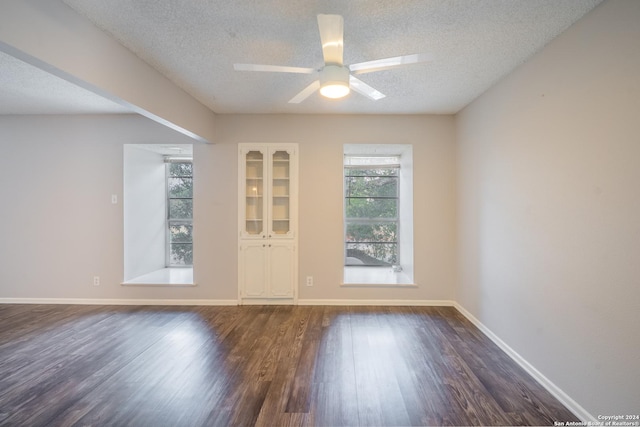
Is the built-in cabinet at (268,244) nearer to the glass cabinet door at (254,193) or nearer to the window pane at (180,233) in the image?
the glass cabinet door at (254,193)

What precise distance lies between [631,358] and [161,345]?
11.5 feet

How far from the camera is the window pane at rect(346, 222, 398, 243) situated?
15.0 ft

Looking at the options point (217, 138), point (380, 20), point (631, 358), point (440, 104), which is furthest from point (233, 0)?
point (631, 358)

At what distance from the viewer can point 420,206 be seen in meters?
3.73

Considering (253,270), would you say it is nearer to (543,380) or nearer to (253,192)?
(253,192)

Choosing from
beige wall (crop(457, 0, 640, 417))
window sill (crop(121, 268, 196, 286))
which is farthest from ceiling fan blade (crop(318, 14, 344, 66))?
window sill (crop(121, 268, 196, 286))

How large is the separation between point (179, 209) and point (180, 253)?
2.52 ft

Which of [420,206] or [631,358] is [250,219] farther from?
[631,358]

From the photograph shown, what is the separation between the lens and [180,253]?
470 centimetres

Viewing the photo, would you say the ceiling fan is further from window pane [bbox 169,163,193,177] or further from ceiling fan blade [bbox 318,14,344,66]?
window pane [bbox 169,163,193,177]

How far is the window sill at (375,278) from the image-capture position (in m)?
3.72

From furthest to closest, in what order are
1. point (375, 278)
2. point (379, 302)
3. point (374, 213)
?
1. point (374, 213)
2. point (375, 278)
3. point (379, 302)

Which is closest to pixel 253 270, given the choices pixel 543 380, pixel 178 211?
pixel 178 211

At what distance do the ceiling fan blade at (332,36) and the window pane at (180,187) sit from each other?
3.70m
